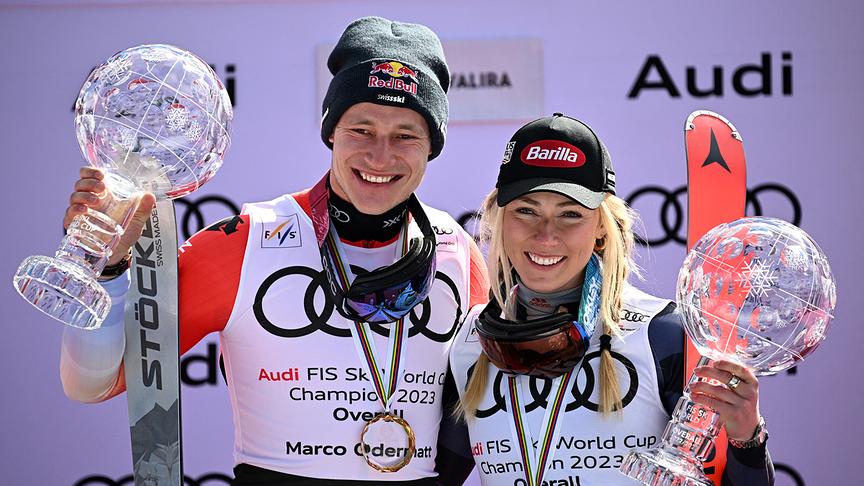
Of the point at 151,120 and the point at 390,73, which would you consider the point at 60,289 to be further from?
the point at 390,73

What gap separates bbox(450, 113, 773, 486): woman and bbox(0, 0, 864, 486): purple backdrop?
1.77 meters

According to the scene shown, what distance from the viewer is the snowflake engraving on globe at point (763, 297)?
1897 millimetres

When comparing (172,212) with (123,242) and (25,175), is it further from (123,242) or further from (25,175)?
(25,175)

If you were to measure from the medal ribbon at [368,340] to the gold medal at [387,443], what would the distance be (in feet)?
0.14

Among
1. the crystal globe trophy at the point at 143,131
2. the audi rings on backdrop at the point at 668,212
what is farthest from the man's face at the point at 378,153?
the audi rings on backdrop at the point at 668,212

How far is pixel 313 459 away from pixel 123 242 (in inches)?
28.5

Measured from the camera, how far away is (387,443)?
250 centimetres

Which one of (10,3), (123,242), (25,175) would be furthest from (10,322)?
(123,242)

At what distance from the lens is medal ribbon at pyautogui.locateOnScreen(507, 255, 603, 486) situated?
2.29 meters

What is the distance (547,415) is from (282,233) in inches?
32.2

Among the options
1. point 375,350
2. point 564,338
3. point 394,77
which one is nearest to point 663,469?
point 564,338

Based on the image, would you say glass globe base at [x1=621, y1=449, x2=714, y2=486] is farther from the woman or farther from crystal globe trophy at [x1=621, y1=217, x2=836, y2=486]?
the woman

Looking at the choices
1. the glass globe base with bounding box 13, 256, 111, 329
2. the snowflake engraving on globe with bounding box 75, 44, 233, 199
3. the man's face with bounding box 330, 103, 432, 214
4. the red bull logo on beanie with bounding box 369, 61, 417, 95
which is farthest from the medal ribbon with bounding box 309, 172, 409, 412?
the glass globe base with bounding box 13, 256, 111, 329

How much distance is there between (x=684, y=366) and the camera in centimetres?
226
